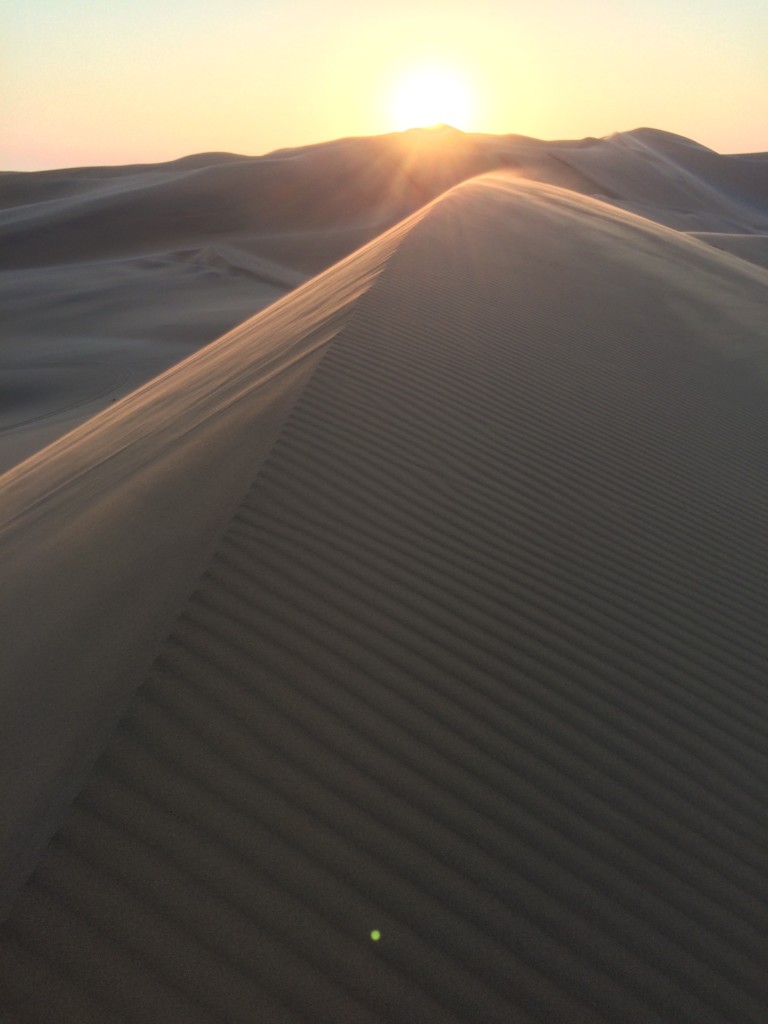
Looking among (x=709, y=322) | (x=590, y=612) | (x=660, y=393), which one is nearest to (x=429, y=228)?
(x=709, y=322)

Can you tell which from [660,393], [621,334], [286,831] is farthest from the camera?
[621,334]

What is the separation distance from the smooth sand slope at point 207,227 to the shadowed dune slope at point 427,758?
233 inches

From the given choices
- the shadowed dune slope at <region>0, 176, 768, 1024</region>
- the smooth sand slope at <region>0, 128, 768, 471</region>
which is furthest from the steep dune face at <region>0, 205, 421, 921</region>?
the smooth sand slope at <region>0, 128, 768, 471</region>

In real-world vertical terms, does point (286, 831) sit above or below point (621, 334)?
below

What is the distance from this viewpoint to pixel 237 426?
4316 mm

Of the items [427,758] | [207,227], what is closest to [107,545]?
[427,758]

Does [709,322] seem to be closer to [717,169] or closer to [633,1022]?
[633,1022]

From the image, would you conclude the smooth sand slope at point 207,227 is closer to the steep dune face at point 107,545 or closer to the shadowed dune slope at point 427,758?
the steep dune face at point 107,545

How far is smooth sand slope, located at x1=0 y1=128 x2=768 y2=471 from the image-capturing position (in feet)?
47.2

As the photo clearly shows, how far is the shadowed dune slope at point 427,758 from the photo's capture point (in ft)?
6.79

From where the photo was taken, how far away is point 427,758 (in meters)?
2.59

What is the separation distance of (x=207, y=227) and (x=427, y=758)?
91.3 ft

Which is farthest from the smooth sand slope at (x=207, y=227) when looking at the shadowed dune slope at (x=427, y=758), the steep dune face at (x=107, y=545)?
the shadowed dune slope at (x=427, y=758)

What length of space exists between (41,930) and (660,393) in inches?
199
